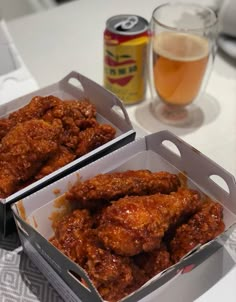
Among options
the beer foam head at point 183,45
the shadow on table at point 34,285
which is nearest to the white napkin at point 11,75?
the beer foam head at point 183,45

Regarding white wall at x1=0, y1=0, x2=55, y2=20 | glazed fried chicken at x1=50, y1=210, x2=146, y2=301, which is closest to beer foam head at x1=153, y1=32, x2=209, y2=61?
glazed fried chicken at x1=50, y1=210, x2=146, y2=301

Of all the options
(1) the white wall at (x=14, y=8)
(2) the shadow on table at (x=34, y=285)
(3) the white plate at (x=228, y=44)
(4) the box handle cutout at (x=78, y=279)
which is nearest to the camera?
(4) the box handle cutout at (x=78, y=279)

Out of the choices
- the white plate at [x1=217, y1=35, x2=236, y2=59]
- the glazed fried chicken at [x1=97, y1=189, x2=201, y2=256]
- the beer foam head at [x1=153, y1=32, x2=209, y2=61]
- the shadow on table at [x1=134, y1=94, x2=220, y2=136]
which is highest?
the beer foam head at [x1=153, y1=32, x2=209, y2=61]

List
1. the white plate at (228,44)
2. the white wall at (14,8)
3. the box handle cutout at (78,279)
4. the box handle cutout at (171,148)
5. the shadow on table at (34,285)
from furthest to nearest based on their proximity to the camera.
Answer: the white wall at (14,8) < the white plate at (228,44) < the box handle cutout at (171,148) < the shadow on table at (34,285) < the box handle cutout at (78,279)

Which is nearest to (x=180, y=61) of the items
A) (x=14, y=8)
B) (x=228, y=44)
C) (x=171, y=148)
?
(x=171, y=148)

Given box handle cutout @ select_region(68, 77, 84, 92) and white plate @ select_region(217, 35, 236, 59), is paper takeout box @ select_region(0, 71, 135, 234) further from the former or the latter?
white plate @ select_region(217, 35, 236, 59)

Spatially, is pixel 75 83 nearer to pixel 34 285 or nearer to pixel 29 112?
pixel 29 112

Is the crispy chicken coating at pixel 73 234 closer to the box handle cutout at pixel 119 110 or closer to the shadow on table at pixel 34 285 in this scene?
the shadow on table at pixel 34 285
